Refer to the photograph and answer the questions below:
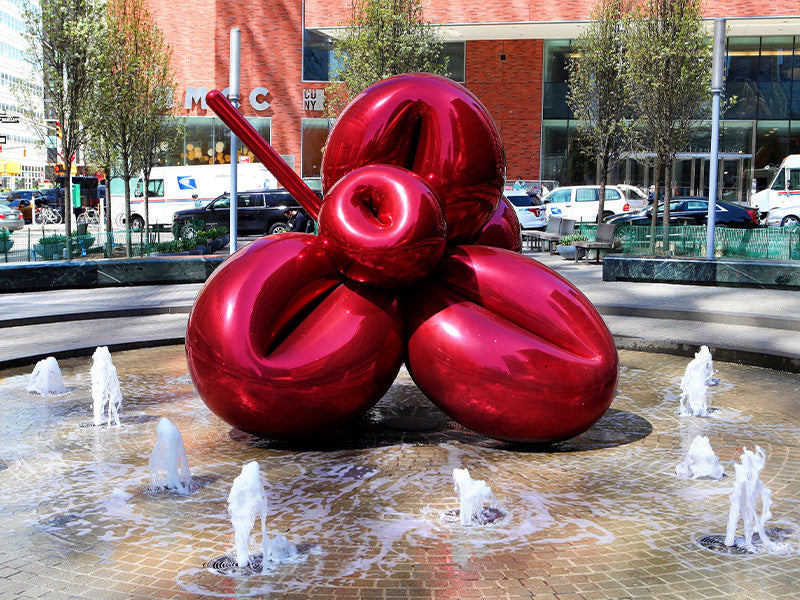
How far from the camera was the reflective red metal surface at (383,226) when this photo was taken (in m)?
6.01

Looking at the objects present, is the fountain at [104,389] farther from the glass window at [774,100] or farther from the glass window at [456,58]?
the glass window at [774,100]

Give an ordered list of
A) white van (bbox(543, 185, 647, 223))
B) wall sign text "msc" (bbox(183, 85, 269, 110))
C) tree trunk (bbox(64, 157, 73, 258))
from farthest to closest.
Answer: wall sign text "msc" (bbox(183, 85, 269, 110)), white van (bbox(543, 185, 647, 223)), tree trunk (bbox(64, 157, 73, 258))

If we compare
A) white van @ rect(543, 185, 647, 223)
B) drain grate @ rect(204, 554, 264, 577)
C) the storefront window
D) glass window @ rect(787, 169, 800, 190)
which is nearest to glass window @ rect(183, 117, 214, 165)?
the storefront window

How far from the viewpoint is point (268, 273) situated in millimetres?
6348

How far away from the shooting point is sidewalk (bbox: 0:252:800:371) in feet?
34.7

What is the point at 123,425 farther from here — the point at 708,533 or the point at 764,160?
the point at 764,160

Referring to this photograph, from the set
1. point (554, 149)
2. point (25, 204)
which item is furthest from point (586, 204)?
point (25, 204)

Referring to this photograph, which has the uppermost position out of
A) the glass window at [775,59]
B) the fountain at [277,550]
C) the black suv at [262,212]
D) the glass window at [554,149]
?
the glass window at [775,59]

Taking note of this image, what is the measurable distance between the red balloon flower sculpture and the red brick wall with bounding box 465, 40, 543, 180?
3458 cm

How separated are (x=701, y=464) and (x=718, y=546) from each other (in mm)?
1283

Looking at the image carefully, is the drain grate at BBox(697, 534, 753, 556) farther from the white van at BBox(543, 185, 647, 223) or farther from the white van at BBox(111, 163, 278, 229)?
the white van at BBox(111, 163, 278, 229)

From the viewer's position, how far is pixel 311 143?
4231cm

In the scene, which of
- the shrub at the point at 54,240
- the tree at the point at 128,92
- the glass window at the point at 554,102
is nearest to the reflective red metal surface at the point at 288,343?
the shrub at the point at 54,240

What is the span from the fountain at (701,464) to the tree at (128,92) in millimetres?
18857
